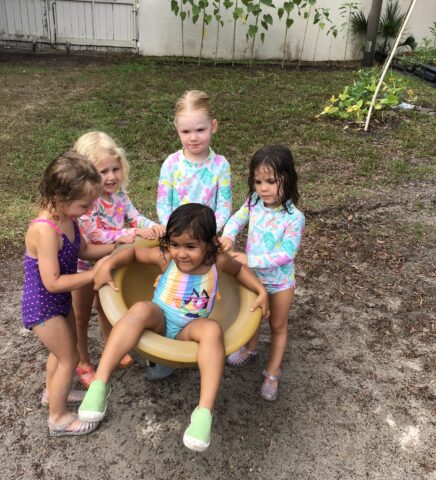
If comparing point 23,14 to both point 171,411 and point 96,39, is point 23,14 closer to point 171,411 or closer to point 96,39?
point 96,39

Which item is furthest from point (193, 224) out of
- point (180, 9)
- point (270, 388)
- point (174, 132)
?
point (180, 9)

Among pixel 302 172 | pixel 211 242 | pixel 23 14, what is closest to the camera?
pixel 211 242

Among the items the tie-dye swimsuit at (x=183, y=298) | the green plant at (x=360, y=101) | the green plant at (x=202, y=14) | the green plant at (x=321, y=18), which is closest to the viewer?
the tie-dye swimsuit at (x=183, y=298)

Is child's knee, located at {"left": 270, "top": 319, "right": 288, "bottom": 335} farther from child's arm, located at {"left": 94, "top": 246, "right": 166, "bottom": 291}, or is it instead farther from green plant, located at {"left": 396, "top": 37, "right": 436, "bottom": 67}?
green plant, located at {"left": 396, "top": 37, "right": 436, "bottom": 67}

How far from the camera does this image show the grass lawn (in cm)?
466

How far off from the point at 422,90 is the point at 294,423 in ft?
23.9

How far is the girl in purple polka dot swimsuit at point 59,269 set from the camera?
1.87 metres

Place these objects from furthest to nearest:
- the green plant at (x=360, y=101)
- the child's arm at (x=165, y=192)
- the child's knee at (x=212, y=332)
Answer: the green plant at (x=360, y=101), the child's arm at (x=165, y=192), the child's knee at (x=212, y=332)

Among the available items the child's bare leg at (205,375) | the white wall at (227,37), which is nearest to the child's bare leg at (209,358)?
the child's bare leg at (205,375)

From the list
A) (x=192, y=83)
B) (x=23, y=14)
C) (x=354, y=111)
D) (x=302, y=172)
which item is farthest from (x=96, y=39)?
(x=302, y=172)

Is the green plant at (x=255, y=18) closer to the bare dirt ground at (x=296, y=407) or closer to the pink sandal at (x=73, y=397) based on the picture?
the bare dirt ground at (x=296, y=407)

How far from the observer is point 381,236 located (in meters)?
3.96

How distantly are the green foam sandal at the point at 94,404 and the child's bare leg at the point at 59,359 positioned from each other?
11.8 inches

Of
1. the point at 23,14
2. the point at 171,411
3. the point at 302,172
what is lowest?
the point at 171,411
